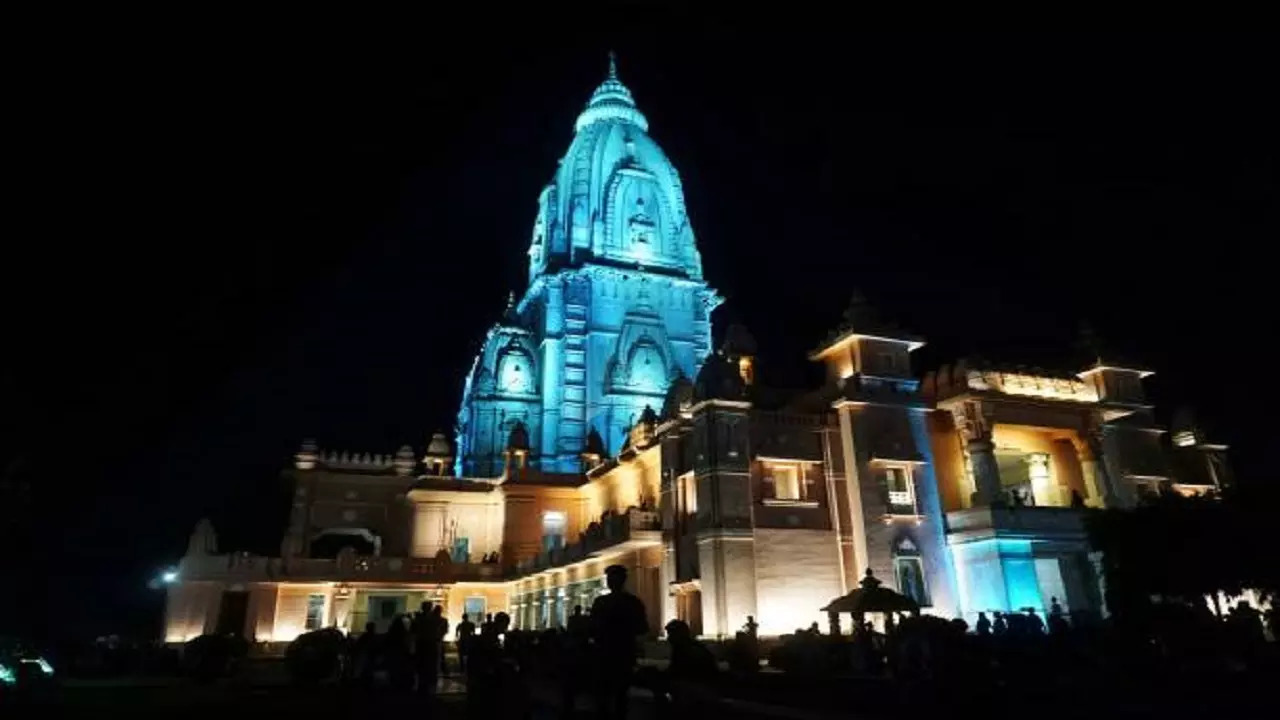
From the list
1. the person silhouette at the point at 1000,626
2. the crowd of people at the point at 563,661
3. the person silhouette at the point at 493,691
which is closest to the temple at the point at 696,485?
the person silhouette at the point at 1000,626

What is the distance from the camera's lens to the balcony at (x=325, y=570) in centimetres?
3631

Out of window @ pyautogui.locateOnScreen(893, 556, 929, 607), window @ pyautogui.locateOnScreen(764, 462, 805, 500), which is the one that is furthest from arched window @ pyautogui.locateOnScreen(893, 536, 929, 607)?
window @ pyautogui.locateOnScreen(764, 462, 805, 500)

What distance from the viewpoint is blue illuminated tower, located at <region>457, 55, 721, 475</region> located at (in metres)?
48.6

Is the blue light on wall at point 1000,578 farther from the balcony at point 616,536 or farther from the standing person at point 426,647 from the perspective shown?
the standing person at point 426,647

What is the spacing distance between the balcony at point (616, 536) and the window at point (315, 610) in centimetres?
1121

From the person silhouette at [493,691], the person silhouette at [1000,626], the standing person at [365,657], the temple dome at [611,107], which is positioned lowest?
the person silhouette at [493,691]

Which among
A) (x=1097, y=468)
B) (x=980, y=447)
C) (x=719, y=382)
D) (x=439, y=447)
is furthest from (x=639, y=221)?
(x=1097, y=468)

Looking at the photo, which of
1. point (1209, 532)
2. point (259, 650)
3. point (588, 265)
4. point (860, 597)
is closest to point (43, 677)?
→ point (259, 650)

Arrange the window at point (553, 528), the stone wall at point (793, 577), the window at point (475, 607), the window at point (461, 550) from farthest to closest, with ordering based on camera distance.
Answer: the window at point (553, 528) → the window at point (461, 550) → the window at point (475, 607) → the stone wall at point (793, 577)

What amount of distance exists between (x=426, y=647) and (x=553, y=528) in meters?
28.2

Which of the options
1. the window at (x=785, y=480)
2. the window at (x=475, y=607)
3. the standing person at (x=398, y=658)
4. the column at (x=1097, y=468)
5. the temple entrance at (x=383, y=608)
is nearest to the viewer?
the standing person at (x=398, y=658)

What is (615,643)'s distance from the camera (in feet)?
25.9

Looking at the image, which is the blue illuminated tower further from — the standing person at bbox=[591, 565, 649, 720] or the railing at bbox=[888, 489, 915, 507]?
the standing person at bbox=[591, 565, 649, 720]

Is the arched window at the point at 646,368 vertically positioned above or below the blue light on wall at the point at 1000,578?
above
